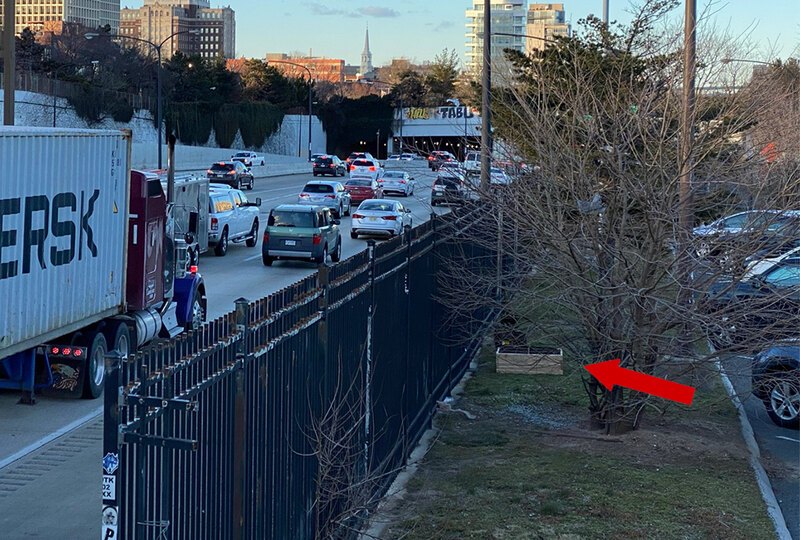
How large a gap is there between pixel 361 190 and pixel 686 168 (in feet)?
130

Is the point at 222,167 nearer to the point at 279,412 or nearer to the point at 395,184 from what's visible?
the point at 395,184

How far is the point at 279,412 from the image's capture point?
6207 millimetres

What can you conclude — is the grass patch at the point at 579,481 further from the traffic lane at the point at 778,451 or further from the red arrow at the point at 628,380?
the red arrow at the point at 628,380

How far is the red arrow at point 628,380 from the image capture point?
10.6 metres

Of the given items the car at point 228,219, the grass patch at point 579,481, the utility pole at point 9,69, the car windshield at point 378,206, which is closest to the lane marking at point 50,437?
the grass patch at point 579,481

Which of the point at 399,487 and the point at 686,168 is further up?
the point at 686,168

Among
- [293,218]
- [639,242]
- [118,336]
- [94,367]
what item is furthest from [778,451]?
[293,218]

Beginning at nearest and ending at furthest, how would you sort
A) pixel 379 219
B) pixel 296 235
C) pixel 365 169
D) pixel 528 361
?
pixel 528 361 → pixel 296 235 → pixel 379 219 → pixel 365 169

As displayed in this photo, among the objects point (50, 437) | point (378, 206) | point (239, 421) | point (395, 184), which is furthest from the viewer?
point (395, 184)

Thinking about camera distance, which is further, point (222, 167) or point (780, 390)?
point (222, 167)

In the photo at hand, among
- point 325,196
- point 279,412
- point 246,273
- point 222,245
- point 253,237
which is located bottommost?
point 246,273

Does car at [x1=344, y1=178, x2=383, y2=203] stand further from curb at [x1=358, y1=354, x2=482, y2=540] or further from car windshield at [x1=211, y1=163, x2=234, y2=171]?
curb at [x1=358, y1=354, x2=482, y2=540]

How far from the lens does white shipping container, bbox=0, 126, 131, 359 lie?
11.4 metres

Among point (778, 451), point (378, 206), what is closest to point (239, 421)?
point (778, 451)
